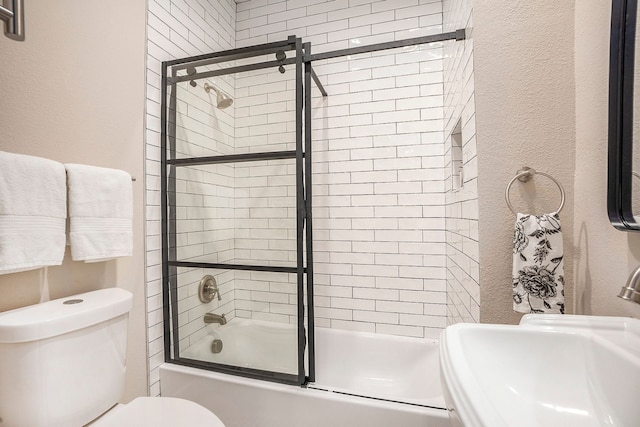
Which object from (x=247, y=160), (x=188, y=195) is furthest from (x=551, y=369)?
(x=188, y=195)

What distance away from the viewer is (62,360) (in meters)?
1.05

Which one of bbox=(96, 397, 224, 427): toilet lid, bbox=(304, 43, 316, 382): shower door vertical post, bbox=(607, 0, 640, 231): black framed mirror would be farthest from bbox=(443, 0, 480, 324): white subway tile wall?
bbox=(96, 397, 224, 427): toilet lid

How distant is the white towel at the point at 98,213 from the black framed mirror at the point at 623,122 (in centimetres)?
172

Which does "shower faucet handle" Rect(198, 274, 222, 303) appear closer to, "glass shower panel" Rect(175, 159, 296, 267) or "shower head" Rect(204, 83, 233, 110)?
"glass shower panel" Rect(175, 159, 296, 267)

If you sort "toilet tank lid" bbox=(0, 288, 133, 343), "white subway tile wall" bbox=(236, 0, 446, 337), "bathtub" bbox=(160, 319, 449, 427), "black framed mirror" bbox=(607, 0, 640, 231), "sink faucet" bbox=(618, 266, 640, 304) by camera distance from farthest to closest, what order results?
"white subway tile wall" bbox=(236, 0, 446, 337) < "bathtub" bbox=(160, 319, 449, 427) < "toilet tank lid" bbox=(0, 288, 133, 343) < "black framed mirror" bbox=(607, 0, 640, 231) < "sink faucet" bbox=(618, 266, 640, 304)

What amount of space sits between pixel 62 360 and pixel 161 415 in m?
0.39

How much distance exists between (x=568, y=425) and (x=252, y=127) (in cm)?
161

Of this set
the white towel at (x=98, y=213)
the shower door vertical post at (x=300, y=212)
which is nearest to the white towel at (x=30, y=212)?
the white towel at (x=98, y=213)

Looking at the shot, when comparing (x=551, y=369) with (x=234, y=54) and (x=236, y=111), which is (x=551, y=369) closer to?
(x=236, y=111)

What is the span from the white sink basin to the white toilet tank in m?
1.20

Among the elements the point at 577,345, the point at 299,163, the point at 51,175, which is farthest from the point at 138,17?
the point at 577,345

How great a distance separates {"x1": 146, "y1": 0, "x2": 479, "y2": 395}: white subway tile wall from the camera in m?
1.63

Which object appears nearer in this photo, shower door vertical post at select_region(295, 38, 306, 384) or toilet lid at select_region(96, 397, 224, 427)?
toilet lid at select_region(96, 397, 224, 427)

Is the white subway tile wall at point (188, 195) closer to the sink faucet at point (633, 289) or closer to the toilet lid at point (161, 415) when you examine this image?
the toilet lid at point (161, 415)
